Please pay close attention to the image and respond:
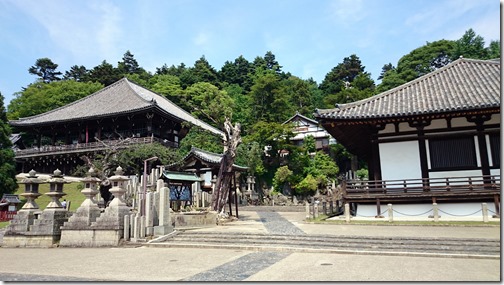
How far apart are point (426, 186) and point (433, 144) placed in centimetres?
229

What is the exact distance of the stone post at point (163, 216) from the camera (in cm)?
1228

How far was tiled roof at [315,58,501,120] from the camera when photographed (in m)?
15.1

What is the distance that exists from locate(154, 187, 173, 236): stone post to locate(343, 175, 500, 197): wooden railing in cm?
838

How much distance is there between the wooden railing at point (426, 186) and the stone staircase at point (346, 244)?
248 inches

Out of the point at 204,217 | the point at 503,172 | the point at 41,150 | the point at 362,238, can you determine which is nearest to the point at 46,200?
the point at 41,150

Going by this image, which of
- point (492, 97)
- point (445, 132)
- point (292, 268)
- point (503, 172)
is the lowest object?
point (292, 268)

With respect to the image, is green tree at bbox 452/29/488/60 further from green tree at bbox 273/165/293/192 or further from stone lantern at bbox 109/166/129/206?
stone lantern at bbox 109/166/129/206

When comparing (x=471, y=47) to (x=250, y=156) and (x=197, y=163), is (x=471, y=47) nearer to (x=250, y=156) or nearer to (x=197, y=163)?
(x=250, y=156)

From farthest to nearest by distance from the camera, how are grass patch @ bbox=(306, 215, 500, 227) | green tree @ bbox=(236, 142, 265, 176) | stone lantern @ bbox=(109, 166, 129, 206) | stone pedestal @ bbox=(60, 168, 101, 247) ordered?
green tree @ bbox=(236, 142, 265, 176)
grass patch @ bbox=(306, 215, 500, 227)
stone lantern @ bbox=(109, 166, 129, 206)
stone pedestal @ bbox=(60, 168, 101, 247)

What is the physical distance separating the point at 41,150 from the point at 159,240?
1345 inches

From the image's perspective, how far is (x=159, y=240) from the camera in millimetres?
11570

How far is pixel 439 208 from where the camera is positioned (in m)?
15.3

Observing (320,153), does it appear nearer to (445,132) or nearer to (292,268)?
(445,132)

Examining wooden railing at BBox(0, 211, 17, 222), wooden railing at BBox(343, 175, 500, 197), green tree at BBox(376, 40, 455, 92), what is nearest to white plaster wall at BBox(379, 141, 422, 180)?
wooden railing at BBox(343, 175, 500, 197)
